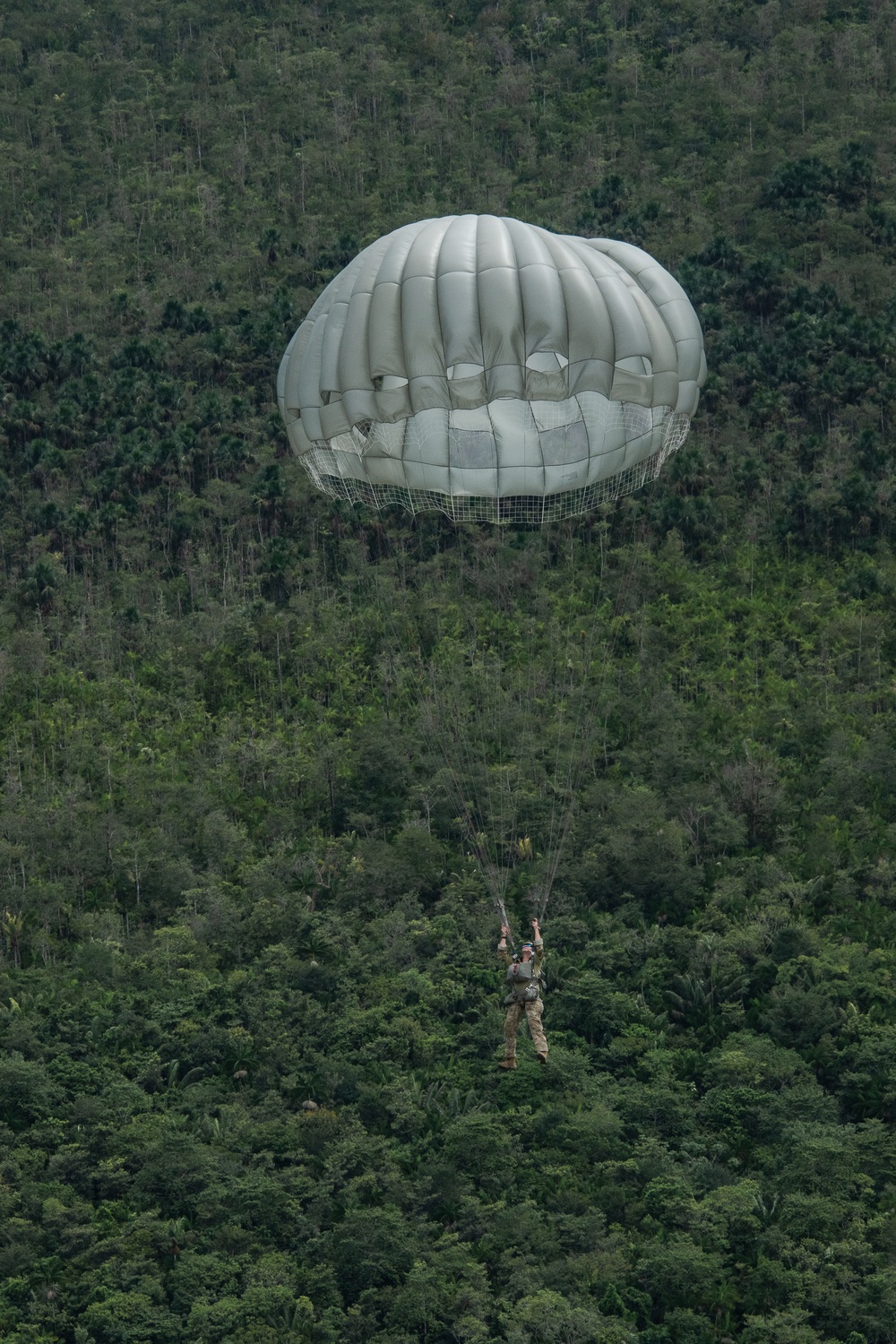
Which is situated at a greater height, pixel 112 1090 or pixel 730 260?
pixel 730 260

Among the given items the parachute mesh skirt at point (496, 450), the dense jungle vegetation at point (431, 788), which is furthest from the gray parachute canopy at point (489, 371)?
the dense jungle vegetation at point (431, 788)

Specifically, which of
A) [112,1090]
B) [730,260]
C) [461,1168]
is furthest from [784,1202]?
[730,260]

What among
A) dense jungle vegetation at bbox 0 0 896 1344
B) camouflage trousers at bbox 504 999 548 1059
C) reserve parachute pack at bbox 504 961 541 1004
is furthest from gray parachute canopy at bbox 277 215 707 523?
dense jungle vegetation at bbox 0 0 896 1344

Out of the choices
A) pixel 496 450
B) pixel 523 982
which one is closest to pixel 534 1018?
pixel 523 982

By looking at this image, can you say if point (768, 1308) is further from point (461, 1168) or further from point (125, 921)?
point (125, 921)

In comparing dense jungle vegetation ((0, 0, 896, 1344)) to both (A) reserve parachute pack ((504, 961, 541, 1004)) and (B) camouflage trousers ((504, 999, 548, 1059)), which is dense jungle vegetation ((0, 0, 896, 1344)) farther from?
(A) reserve parachute pack ((504, 961, 541, 1004))
